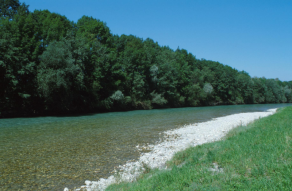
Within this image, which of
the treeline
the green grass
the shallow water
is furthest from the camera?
the treeline

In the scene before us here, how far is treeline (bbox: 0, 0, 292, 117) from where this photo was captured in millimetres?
30203

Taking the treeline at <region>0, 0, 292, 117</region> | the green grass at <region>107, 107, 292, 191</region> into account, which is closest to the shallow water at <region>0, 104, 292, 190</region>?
the green grass at <region>107, 107, 292, 191</region>

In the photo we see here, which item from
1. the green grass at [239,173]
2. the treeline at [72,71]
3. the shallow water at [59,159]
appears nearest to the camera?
the green grass at [239,173]

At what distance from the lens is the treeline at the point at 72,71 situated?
30.2 m

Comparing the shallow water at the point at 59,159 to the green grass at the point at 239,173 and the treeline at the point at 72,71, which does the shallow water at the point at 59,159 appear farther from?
the treeline at the point at 72,71

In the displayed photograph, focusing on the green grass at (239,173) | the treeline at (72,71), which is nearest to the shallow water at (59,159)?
the green grass at (239,173)

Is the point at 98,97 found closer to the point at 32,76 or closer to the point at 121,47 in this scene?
the point at 32,76

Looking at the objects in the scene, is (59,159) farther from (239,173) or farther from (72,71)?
(72,71)

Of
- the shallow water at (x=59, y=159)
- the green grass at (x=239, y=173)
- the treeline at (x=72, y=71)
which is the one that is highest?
the treeline at (x=72, y=71)

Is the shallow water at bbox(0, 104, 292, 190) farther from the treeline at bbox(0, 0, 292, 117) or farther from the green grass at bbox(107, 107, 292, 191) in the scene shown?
the treeline at bbox(0, 0, 292, 117)

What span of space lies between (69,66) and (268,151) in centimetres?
3112

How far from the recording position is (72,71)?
1265 inches

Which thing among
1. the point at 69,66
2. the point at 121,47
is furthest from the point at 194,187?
the point at 121,47

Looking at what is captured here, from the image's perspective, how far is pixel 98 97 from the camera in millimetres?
41000
